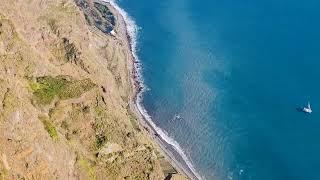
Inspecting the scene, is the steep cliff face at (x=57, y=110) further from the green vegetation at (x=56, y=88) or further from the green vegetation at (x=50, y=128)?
the green vegetation at (x=50, y=128)

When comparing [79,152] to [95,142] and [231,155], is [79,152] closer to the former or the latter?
[95,142]

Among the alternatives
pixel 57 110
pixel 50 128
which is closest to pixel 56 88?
pixel 57 110

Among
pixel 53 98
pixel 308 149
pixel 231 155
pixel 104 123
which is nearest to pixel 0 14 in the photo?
pixel 53 98

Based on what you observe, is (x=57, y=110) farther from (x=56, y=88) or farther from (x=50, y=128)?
(x=50, y=128)

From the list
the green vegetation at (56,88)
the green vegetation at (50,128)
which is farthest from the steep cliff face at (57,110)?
the green vegetation at (50,128)

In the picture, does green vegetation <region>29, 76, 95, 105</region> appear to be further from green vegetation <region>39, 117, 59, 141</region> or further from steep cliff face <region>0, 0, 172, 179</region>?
green vegetation <region>39, 117, 59, 141</region>

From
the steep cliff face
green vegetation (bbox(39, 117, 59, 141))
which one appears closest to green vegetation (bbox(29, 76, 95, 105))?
the steep cliff face
